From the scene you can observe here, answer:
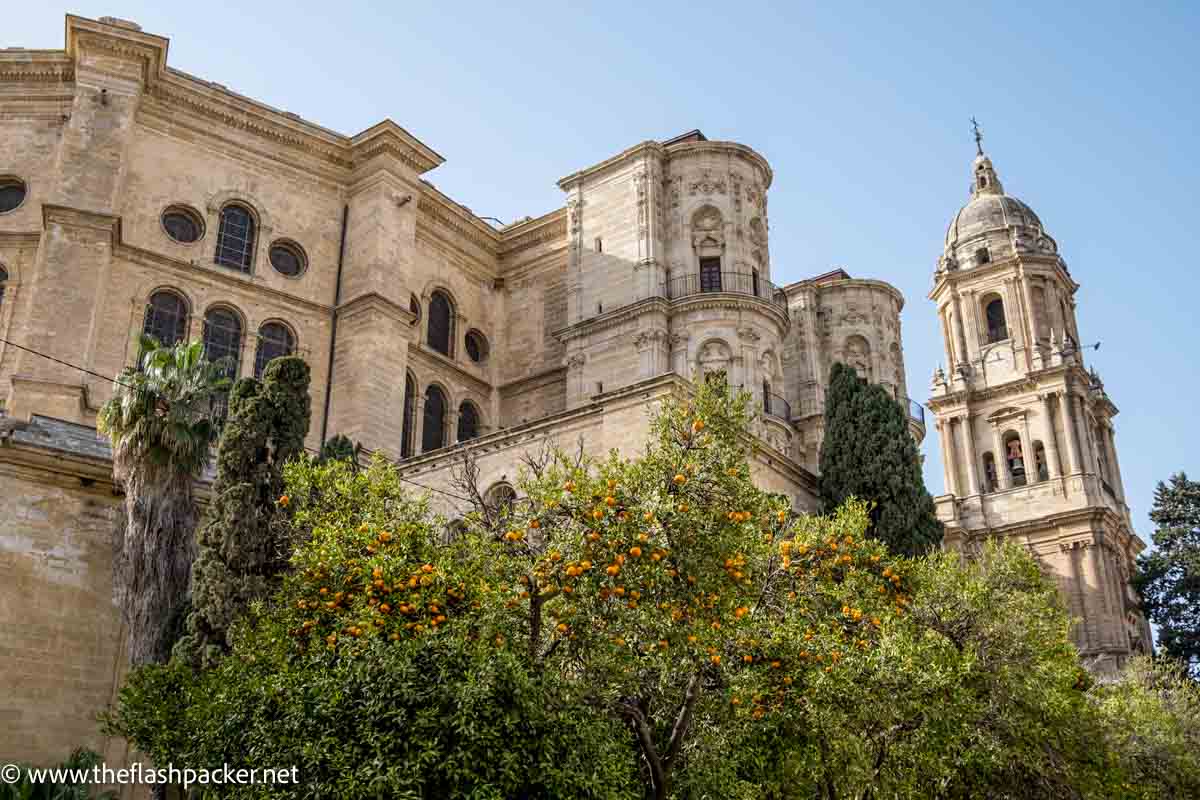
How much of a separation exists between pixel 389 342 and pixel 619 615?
18.9 metres

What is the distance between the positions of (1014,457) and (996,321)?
19.8ft

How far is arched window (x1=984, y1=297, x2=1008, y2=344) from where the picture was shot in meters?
44.5

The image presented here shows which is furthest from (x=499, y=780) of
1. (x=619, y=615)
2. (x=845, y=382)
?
(x=845, y=382)

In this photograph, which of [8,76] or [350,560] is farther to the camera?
[8,76]

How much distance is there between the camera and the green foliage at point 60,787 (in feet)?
Result: 42.7

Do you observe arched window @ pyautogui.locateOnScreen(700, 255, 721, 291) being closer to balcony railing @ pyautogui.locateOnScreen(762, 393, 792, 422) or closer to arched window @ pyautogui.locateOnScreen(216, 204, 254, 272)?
balcony railing @ pyautogui.locateOnScreen(762, 393, 792, 422)

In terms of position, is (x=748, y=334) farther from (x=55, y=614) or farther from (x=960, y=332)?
(x=55, y=614)

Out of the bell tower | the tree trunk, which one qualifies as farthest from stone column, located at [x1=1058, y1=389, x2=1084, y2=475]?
the tree trunk

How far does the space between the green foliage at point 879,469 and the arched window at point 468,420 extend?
1110 cm

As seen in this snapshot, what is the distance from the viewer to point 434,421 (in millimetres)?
31453

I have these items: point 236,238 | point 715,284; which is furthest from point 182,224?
point 715,284

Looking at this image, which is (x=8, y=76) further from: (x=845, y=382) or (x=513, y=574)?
(x=513, y=574)

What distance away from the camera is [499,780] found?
9.02 metres

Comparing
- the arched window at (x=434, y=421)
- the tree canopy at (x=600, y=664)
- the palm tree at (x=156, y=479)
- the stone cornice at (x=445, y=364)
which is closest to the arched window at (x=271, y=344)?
the stone cornice at (x=445, y=364)
